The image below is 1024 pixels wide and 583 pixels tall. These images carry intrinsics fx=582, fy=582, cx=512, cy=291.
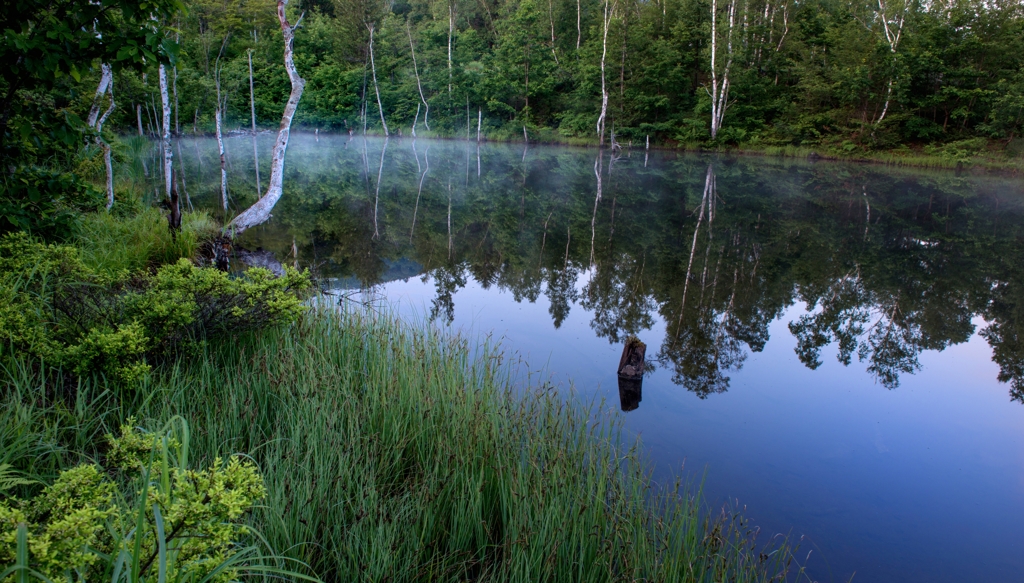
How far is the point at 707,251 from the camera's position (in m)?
9.98

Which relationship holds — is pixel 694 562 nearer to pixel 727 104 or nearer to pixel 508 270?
pixel 508 270

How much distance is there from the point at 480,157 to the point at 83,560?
1032 inches

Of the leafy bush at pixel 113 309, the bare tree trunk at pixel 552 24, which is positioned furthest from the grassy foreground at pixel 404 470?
the bare tree trunk at pixel 552 24

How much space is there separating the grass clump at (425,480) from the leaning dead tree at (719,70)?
2821 cm

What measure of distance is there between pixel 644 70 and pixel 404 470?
3167 centimetres

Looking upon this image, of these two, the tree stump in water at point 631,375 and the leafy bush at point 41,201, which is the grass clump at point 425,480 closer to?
the tree stump in water at point 631,375

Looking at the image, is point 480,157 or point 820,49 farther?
point 820,49

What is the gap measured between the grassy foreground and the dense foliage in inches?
833

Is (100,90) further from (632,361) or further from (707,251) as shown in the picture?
(707,251)

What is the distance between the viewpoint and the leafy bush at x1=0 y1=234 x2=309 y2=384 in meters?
2.76

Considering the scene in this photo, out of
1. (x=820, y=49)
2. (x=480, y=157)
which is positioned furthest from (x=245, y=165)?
(x=820, y=49)

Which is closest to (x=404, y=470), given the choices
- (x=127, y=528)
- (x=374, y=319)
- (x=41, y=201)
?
(x=127, y=528)

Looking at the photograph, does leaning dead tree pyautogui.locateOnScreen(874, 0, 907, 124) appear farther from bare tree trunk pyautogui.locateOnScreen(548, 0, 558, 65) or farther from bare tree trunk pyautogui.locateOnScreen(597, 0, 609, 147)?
bare tree trunk pyautogui.locateOnScreen(548, 0, 558, 65)

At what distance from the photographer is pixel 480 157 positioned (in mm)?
26516
